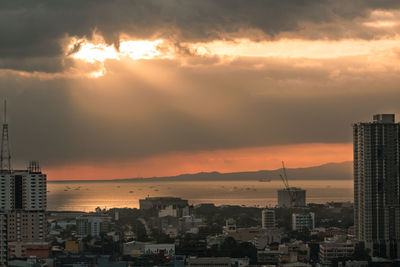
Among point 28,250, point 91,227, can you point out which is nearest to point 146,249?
point 28,250

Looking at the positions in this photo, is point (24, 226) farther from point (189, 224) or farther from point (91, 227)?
point (189, 224)

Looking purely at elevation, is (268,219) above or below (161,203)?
below

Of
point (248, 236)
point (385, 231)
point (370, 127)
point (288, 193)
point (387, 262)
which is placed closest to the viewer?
point (387, 262)

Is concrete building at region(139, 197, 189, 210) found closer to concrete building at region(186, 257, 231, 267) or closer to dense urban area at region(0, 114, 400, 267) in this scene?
dense urban area at region(0, 114, 400, 267)

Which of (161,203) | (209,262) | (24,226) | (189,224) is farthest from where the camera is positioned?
(161,203)

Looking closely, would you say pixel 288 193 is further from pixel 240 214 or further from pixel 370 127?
pixel 370 127

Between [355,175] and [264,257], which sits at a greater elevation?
[355,175]

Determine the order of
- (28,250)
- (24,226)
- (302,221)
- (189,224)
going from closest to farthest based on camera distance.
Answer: (28,250), (24,226), (302,221), (189,224)

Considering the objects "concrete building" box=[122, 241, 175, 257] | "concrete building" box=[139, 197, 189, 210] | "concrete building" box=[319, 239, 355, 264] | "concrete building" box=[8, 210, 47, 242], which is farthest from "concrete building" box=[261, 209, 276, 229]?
"concrete building" box=[8, 210, 47, 242]

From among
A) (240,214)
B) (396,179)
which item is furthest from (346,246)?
(240,214)
